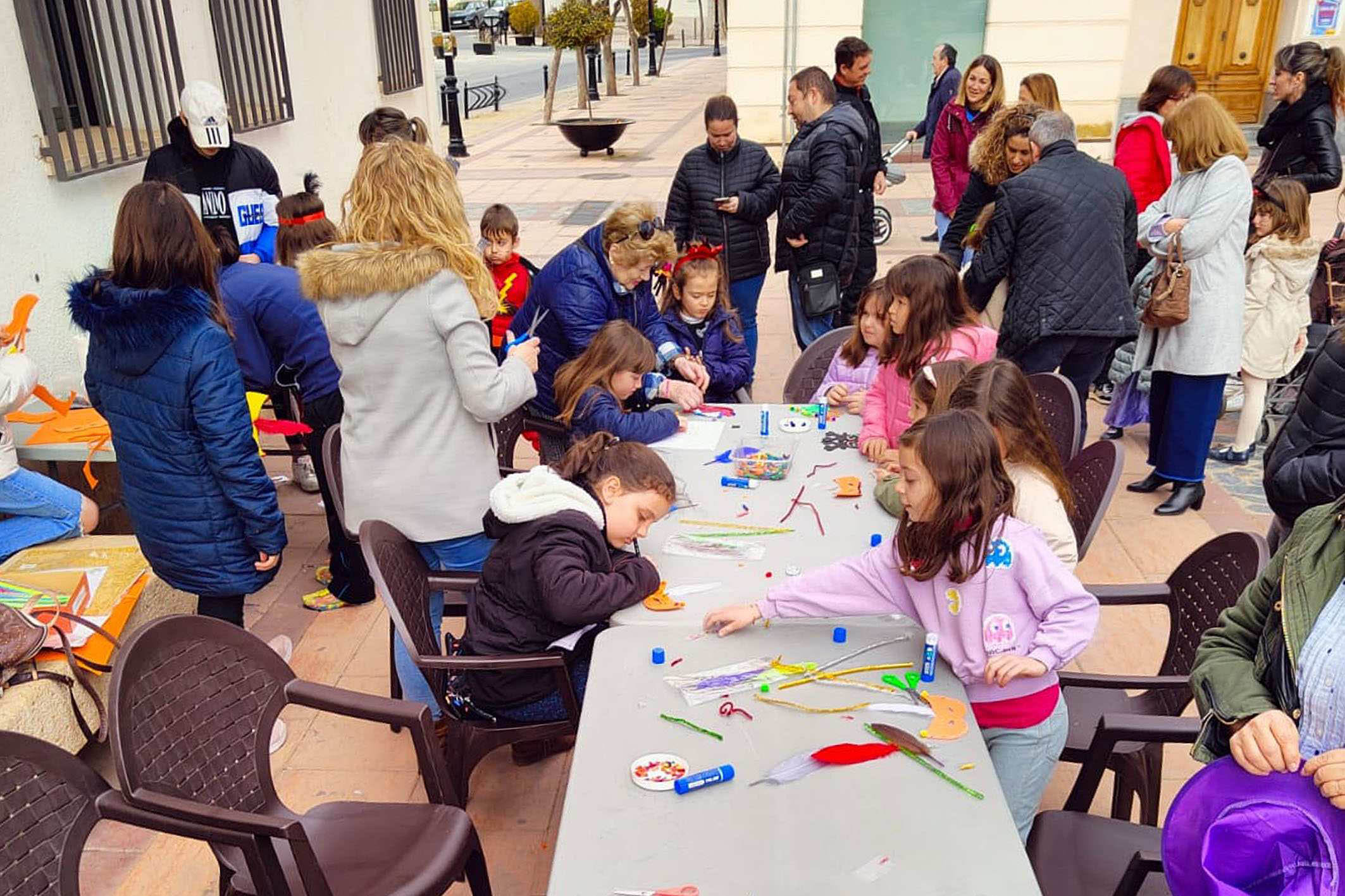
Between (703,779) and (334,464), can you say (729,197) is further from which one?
(703,779)

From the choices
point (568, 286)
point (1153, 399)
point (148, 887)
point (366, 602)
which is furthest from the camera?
point (1153, 399)

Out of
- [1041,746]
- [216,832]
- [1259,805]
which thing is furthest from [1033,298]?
[216,832]

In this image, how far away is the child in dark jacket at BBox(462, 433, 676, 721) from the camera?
255 centimetres

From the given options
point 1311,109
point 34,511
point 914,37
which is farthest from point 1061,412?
point 914,37

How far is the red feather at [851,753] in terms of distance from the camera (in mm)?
2004

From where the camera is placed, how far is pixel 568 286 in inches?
149

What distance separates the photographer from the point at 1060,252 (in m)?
4.16

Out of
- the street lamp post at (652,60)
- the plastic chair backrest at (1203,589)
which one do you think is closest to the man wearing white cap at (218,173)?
the plastic chair backrest at (1203,589)

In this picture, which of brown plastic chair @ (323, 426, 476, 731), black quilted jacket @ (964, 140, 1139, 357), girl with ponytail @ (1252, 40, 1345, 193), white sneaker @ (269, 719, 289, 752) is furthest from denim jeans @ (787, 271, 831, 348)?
white sneaker @ (269, 719, 289, 752)

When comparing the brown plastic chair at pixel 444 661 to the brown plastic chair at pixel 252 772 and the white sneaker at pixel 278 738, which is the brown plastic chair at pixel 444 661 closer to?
the brown plastic chair at pixel 252 772

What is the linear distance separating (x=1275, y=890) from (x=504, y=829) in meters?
2.00

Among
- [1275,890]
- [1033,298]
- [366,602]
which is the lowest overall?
[366,602]

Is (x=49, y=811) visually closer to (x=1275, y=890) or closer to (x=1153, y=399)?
(x=1275, y=890)

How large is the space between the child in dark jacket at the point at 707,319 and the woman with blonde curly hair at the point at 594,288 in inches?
10.5
